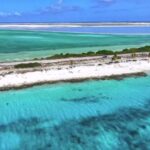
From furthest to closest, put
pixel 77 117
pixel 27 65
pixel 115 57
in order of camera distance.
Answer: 1. pixel 115 57
2. pixel 27 65
3. pixel 77 117

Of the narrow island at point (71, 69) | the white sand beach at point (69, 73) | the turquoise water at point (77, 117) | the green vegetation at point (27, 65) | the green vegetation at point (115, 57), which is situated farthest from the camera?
the green vegetation at point (115, 57)

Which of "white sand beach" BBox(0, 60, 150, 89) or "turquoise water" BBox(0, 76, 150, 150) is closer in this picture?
"turquoise water" BBox(0, 76, 150, 150)

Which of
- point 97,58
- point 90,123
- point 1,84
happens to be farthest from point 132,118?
point 97,58

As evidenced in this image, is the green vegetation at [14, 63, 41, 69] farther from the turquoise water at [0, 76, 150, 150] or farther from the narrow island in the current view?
the turquoise water at [0, 76, 150, 150]

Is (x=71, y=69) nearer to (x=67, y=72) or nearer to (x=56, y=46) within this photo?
(x=67, y=72)

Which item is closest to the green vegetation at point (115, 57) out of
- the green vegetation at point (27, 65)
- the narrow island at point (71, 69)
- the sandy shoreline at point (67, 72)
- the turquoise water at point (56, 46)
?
the narrow island at point (71, 69)

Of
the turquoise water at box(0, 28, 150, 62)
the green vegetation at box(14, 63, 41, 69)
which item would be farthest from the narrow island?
the turquoise water at box(0, 28, 150, 62)

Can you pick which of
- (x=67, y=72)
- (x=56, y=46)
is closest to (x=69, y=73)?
(x=67, y=72)

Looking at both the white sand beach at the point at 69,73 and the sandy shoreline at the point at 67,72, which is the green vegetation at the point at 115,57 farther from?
the white sand beach at the point at 69,73
